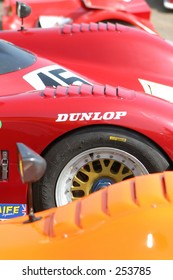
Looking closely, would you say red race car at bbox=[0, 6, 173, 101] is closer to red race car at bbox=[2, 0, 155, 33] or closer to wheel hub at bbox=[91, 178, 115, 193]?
wheel hub at bbox=[91, 178, 115, 193]

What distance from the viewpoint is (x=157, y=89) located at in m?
5.20

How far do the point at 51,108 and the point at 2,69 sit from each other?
1198 millimetres

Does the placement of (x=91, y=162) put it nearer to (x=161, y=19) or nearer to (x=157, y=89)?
(x=157, y=89)

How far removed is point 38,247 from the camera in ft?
7.57

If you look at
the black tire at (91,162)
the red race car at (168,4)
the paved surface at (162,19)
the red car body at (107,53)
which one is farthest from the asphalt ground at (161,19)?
the black tire at (91,162)

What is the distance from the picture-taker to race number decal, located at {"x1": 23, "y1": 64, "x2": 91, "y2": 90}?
466cm

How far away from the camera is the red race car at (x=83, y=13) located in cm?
834

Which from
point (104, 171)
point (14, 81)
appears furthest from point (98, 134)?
point (14, 81)

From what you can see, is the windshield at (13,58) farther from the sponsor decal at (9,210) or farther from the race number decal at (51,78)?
the sponsor decal at (9,210)

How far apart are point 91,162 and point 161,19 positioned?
9.27 meters

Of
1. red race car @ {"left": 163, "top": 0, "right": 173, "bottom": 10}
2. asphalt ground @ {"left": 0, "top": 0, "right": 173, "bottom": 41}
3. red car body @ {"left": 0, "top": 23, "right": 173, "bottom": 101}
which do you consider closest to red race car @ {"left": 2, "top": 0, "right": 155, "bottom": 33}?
red car body @ {"left": 0, "top": 23, "right": 173, "bottom": 101}

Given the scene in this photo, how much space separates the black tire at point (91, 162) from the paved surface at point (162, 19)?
743cm

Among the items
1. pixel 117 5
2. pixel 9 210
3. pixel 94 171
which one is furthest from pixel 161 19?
pixel 9 210

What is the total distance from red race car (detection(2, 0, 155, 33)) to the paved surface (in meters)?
2.32
